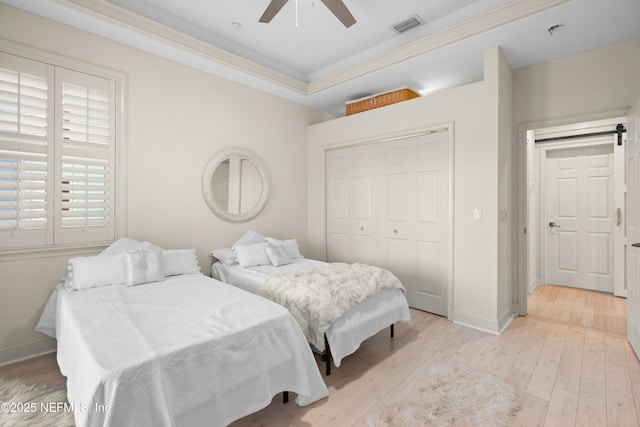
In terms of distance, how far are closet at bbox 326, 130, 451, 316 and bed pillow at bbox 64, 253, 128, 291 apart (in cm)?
275

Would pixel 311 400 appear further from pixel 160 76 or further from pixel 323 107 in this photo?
pixel 323 107

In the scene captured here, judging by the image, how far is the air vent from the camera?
Result: 3054mm

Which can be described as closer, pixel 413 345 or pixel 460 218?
pixel 413 345

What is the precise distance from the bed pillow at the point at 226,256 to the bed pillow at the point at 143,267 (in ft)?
2.66

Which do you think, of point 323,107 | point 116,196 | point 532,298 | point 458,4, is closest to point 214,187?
point 116,196

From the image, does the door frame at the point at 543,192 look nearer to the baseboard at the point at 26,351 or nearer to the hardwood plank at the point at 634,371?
the hardwood plank at the point at 634,371

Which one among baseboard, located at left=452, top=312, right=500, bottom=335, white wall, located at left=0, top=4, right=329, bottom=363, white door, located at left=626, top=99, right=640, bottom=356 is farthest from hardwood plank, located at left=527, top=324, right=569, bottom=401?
white wall, located at left=0, top=4, right=329, bottom=363

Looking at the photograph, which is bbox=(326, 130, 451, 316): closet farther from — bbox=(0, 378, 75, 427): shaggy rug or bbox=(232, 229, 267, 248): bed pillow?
bbox=(0, 378, 75, 427): shaggy rug

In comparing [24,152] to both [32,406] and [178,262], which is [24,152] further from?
[32,406]

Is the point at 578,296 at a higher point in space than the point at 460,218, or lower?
lower

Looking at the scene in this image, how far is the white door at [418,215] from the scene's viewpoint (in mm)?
3529

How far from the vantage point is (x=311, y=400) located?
1989 mm

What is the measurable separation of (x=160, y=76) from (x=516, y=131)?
3930 millimetres

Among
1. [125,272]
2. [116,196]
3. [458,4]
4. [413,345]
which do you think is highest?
[458,4]
